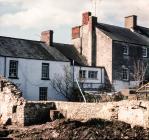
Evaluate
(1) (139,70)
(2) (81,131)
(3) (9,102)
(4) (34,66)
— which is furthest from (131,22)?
(2) (81,131)

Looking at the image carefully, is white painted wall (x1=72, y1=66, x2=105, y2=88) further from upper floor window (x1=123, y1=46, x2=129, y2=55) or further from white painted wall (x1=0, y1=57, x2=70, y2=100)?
upper floor window (x1=123, y1=46, x2=129, y2=55)

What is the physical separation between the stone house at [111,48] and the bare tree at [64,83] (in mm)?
4945

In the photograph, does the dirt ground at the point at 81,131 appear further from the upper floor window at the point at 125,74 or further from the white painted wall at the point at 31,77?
the upper floor window at the point at 125,74

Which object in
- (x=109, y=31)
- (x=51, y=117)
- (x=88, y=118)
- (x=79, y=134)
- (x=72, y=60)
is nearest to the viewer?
(x=79, y=134)

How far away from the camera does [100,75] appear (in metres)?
42.4

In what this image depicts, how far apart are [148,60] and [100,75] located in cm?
733

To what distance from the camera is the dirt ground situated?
17.4 m

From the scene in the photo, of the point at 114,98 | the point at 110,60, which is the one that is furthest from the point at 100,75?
the point at 114,98

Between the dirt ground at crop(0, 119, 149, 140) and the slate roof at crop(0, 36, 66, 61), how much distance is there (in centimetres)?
1581

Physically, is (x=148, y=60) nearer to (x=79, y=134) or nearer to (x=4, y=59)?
(x=4, y=59)

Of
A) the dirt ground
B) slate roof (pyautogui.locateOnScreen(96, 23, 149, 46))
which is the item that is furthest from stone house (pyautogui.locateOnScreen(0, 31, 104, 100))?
the dirt ground

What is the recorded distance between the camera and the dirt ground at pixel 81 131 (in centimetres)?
1739

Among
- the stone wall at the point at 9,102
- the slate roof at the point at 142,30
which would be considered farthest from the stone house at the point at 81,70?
the stone wall at the point at 9,102

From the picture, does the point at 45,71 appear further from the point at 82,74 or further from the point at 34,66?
the point at 82,74
